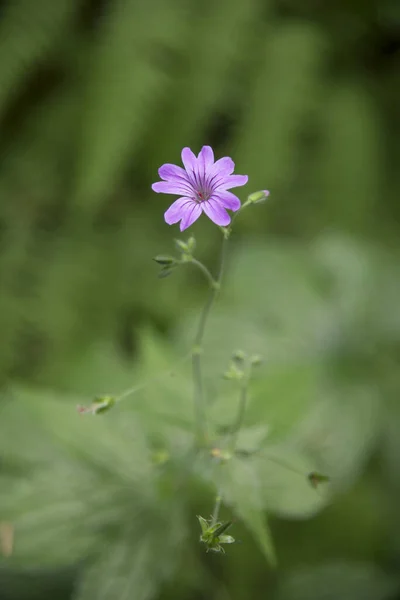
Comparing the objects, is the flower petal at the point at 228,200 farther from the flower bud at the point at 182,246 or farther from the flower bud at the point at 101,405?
the flower bud at the point at 101,405

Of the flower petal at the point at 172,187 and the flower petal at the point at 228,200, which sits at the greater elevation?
the flower petal at the point at 172,187

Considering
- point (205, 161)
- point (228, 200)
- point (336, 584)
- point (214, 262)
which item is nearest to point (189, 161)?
point (205, 161)

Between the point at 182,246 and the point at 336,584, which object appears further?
the point at 336,584

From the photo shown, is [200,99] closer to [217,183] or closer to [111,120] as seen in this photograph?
[111,120]

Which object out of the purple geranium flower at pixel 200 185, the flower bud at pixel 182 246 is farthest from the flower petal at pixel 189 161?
the flower bud at pixel 182 246

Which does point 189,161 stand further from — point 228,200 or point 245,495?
point 245,495

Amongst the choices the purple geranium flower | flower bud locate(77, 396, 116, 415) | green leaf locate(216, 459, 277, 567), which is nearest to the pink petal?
the purple geranium flower

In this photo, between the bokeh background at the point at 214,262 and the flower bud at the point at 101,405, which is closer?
the flower bud at the point at 101,405

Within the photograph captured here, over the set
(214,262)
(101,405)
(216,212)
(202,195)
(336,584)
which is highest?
(214,262)
